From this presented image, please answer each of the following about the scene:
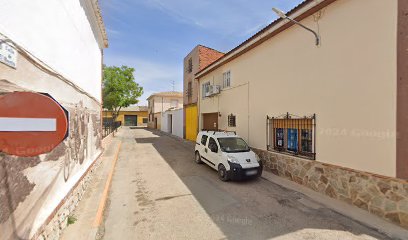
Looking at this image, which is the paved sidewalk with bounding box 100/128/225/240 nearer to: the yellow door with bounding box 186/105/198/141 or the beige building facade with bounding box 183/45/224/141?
the yellow door with bounding box 186/105/198/141

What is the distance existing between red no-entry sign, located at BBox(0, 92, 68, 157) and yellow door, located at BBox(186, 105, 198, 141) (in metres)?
15.9

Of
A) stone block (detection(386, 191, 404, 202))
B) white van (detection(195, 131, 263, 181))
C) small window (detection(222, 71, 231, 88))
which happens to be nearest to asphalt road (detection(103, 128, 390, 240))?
white van (detection(195, 131, 263, 181))

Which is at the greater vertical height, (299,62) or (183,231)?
(299,62)

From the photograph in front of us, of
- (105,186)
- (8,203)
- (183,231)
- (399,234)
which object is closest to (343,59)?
(399,234)

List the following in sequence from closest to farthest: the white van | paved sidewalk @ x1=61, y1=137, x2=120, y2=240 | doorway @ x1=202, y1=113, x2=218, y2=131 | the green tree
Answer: paved sidewalk @ x1=61, y1=137, x2=120, y2=240 < the white van < doorway @ x1=202, y1=113, x2=218, y2=131 < the green tree

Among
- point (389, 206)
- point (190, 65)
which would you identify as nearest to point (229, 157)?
point (389, 206)

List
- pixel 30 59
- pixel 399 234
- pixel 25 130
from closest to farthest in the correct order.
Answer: pixel 25 130
pixel 30 59
pixel 399 234

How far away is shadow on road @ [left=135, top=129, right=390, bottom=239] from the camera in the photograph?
439 cm

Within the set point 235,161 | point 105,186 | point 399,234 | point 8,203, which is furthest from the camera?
point 235,161

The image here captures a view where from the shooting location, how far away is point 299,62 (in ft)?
24.7

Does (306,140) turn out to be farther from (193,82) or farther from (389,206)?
(193,82)

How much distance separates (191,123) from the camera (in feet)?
62.7

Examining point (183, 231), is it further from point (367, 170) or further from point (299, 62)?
point (299, 62)

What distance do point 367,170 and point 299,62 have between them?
4.04m
